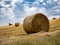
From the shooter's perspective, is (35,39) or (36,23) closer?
(35,39)

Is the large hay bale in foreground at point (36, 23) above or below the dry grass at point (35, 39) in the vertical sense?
below

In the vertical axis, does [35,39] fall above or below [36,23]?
above

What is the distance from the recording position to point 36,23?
17938 mm

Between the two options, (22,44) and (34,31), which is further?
(34,31)

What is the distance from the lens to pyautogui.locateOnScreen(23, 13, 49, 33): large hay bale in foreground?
17.6 meters

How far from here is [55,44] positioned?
9.21 metres

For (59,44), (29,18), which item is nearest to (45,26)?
(29,18)

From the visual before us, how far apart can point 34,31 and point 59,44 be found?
837cm

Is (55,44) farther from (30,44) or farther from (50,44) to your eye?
(30,44)

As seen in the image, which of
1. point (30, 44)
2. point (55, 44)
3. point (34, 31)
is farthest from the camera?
point (34, 31)

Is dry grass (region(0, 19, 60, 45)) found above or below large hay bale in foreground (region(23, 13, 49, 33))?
above

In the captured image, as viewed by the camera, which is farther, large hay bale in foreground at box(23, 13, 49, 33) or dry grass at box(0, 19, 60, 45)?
large hay bale in foreground at box(23, 13, 49, 33)

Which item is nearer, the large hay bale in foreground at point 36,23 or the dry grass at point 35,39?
the dry grass at point 35,39

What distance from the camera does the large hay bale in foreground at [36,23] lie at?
693 inches
